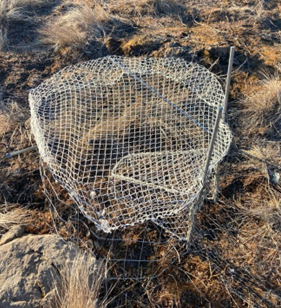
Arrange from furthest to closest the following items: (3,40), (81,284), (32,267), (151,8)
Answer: (151,8) → (3,40) → (32,267) → (81,284)

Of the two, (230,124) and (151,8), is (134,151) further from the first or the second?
(151,8)

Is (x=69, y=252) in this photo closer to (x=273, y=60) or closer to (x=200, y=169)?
(x=200, y=169)

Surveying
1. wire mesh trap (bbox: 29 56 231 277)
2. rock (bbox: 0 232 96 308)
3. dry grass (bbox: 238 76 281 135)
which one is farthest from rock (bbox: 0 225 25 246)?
dry grass (bbox: 238 76 281 135)

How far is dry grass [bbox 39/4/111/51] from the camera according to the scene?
400cm

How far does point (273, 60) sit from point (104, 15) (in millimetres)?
2010

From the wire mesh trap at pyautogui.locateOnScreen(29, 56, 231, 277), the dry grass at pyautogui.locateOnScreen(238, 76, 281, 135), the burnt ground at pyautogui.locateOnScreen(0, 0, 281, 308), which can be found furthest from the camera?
the dry grass at pyautogui.locateOnScreen(238, 76, 281, 135)

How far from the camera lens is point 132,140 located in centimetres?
296

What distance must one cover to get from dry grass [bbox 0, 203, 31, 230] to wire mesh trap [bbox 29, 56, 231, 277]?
1.08 feet

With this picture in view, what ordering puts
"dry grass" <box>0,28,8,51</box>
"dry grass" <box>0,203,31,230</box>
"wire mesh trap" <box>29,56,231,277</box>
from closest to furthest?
"wire mesh trap" <box>29,56,231,277</box> → "dry grass" <box>0,203,31,230</box> → "dry grass" <box>0,28,8,51</box>

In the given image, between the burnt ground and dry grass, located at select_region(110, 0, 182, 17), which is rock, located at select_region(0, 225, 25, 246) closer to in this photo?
the burnt ground

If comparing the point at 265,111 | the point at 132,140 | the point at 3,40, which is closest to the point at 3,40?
the point at 3,40

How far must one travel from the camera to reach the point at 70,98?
326 cm

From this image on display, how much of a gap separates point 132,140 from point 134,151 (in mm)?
160

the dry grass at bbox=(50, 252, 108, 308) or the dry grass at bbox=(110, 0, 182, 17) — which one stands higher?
the dry grass at bbox=(110, 0, 182, 17)
